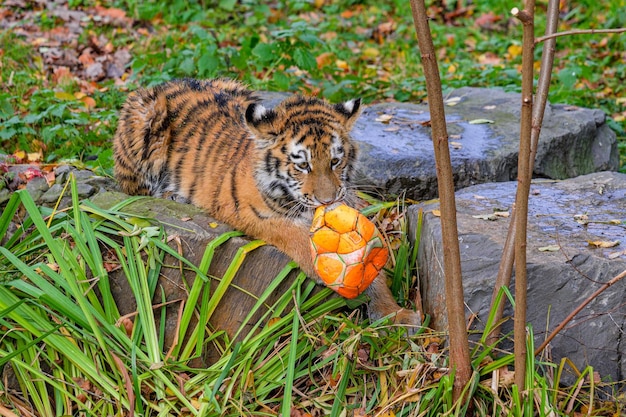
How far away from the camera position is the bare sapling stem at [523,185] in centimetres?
262

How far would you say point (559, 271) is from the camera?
344 cm

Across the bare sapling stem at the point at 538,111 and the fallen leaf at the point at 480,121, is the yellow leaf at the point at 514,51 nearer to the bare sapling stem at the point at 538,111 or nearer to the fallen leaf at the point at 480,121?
the fallen leaf at the point at 480,121

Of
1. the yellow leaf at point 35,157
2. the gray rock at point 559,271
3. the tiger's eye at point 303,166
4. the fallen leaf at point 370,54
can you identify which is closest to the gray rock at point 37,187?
the yellow leaf at point 35,157

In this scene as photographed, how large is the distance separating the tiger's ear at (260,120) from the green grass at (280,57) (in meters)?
1.78

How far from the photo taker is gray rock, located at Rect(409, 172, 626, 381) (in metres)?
3.41

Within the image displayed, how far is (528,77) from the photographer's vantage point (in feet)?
8.76

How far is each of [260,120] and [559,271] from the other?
1656 millimetres

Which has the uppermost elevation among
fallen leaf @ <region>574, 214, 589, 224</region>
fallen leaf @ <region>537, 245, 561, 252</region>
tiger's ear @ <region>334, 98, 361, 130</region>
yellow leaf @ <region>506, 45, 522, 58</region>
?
tiger's ear @ <region>334, 98, 361, 130</region>

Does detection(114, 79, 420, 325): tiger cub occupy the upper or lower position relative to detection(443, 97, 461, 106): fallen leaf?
upper

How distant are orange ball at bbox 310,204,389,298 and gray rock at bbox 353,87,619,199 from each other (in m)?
1.22

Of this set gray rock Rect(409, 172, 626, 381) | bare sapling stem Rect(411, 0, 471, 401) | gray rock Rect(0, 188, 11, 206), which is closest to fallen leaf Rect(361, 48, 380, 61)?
gray rock Rect(409, 172, 626, 381)

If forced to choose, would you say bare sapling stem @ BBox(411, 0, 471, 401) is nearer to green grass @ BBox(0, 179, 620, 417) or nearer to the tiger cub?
green grass @ BBox(0, 179, 620, 417)

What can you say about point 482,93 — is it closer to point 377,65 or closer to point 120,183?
point 377,65

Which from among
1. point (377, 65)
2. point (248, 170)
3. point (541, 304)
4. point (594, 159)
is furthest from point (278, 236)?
point (377, 65)
